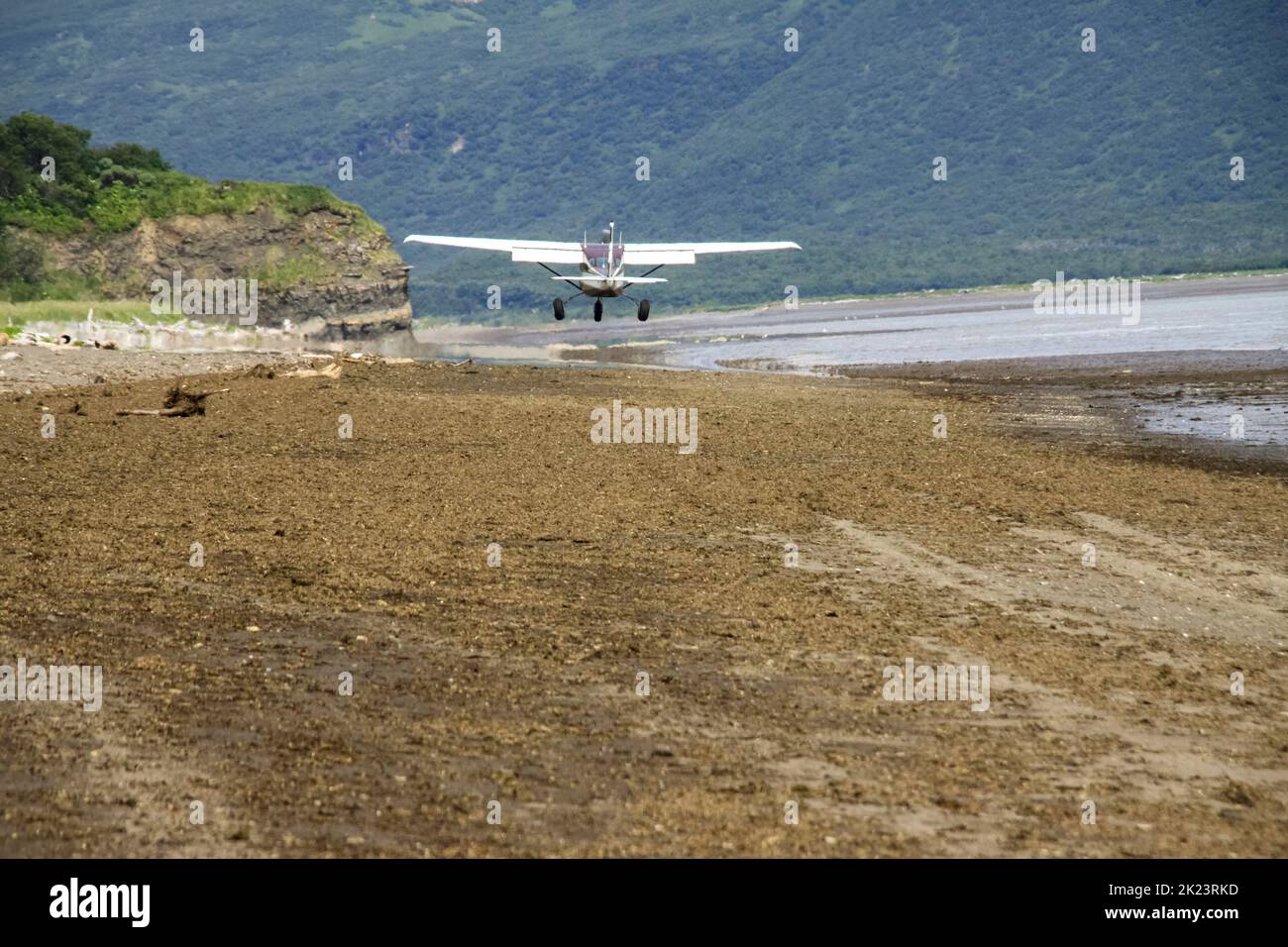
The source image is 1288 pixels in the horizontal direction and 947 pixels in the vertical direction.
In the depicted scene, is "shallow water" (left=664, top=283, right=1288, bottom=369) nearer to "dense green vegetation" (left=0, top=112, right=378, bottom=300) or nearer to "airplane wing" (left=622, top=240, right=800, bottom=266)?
"airplane wing" (left=622, top=240, right=800, bottom=266)

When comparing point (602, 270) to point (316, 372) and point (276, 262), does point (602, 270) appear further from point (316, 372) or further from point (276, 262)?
point (276, 262)

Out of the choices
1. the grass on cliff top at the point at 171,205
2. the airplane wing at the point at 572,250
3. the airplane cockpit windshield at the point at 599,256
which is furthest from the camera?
the grass on cliff top at the point at 171,205

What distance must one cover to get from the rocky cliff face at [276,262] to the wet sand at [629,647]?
43429 millimetres

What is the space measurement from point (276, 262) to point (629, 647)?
61412 millimetres

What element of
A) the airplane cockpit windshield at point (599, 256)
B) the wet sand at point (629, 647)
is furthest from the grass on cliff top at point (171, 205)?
the wet sand at point (629, 647)

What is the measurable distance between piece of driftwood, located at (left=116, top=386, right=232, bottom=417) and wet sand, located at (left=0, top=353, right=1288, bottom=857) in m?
1.86

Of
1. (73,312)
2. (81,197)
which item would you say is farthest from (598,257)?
(81,197)

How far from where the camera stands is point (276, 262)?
7112 cm

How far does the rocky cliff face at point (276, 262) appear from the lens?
65.2 m

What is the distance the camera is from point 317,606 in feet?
44.5

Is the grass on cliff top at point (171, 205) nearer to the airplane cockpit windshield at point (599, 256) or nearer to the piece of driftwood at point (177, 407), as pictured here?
the airplane cockpit windshield at point (599, 256)
